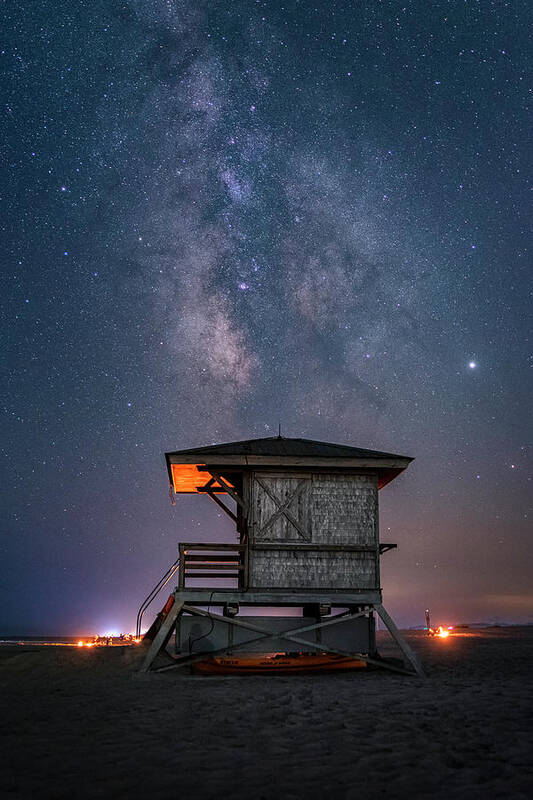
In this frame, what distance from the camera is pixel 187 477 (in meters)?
18.1

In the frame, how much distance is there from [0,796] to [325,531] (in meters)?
11.2

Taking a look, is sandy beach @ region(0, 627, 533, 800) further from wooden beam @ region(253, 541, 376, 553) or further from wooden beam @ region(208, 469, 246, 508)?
wooden beam @ region(208, 469, 246, 508)

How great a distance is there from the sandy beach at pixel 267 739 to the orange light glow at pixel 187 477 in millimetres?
5646

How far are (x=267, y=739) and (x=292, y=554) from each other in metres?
8.20

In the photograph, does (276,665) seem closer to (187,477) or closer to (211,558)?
(211,558)

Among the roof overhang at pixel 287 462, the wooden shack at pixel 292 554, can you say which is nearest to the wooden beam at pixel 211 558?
the wooden shack at pixel 292 554

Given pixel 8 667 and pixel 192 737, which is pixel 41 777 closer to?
pixel 192 737

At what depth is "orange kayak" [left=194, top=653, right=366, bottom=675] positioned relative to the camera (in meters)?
14.9

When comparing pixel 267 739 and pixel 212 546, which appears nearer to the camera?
pixel 267 739

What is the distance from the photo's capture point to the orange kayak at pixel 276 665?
1491 centimetres

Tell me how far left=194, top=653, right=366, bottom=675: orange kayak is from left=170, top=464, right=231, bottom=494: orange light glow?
4.43 m

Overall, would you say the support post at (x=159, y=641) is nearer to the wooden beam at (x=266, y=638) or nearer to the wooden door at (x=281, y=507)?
the wooden beam at (x=266, y=638)

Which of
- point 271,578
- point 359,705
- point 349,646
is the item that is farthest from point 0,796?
point 349,646

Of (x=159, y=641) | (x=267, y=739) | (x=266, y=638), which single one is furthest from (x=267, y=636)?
(x=267, y=739)
